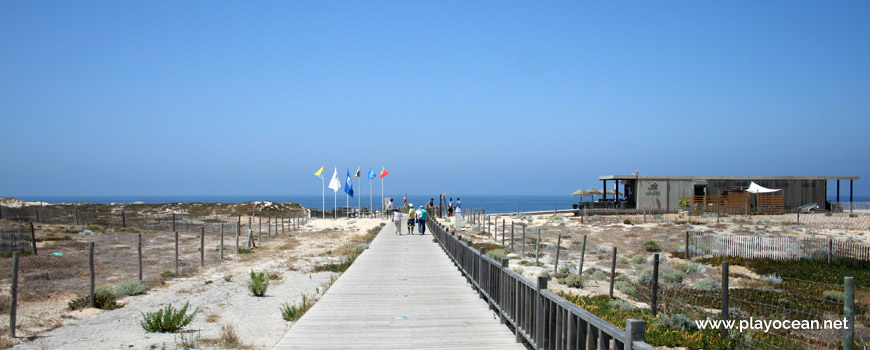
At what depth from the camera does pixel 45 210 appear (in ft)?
129

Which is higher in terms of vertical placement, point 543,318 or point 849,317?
point 543,318

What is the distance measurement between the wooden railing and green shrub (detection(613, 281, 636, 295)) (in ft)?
16.4

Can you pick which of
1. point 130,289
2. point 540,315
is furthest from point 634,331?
point 130,289

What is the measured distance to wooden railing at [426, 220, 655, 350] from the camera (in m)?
4.68

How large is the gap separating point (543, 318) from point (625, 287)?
934cm

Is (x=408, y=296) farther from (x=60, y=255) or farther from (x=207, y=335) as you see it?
(x=60, y=255)

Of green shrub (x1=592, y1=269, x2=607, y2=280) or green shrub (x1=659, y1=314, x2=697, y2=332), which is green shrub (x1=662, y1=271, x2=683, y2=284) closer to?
green shrub (x1=592, y1=269, x2=607, y2=280)

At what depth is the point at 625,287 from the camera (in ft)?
50.1

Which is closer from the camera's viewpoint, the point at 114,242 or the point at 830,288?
the point at 830,288

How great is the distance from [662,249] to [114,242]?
2586cm

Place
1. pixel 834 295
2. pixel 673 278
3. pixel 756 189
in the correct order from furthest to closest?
pixel 756 189 < pixel 673 278 < pixel 834 295

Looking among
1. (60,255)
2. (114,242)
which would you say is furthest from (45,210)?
(60,255)

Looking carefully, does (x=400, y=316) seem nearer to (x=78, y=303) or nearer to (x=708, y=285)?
(x=78, y=303)

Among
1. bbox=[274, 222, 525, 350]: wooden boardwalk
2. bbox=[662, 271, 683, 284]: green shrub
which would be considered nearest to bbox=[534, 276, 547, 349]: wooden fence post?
bbox=[274, 222, 525, 350]: wooden boardwalk
